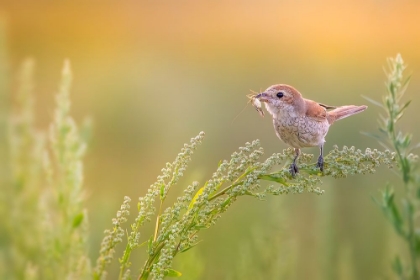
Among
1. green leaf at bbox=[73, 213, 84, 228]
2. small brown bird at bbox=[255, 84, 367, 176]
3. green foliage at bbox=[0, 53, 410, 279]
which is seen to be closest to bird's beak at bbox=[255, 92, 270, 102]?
small brown bird at bbox=[255, 84, 367, 176]

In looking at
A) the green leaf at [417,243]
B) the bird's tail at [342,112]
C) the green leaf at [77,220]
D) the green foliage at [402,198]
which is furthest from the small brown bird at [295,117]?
the green leaf at [417,243]

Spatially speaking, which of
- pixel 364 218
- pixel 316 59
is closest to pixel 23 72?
pixel 364 218

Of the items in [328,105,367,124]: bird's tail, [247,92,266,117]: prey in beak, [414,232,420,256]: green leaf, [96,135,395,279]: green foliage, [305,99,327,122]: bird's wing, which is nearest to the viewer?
[414,232,420,256]: green leaf

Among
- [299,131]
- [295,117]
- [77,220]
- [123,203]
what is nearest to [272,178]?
A: [123,203]

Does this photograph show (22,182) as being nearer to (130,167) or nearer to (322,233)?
(322,233)

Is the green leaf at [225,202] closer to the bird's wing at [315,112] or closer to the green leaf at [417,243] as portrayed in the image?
the green leaf at [417,243]

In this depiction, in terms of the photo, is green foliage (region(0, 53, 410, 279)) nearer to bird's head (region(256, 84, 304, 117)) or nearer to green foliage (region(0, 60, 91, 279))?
green foliage (region(0, 60, 91, 279))

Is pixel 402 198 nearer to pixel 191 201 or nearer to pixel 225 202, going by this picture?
pixel 225 202
